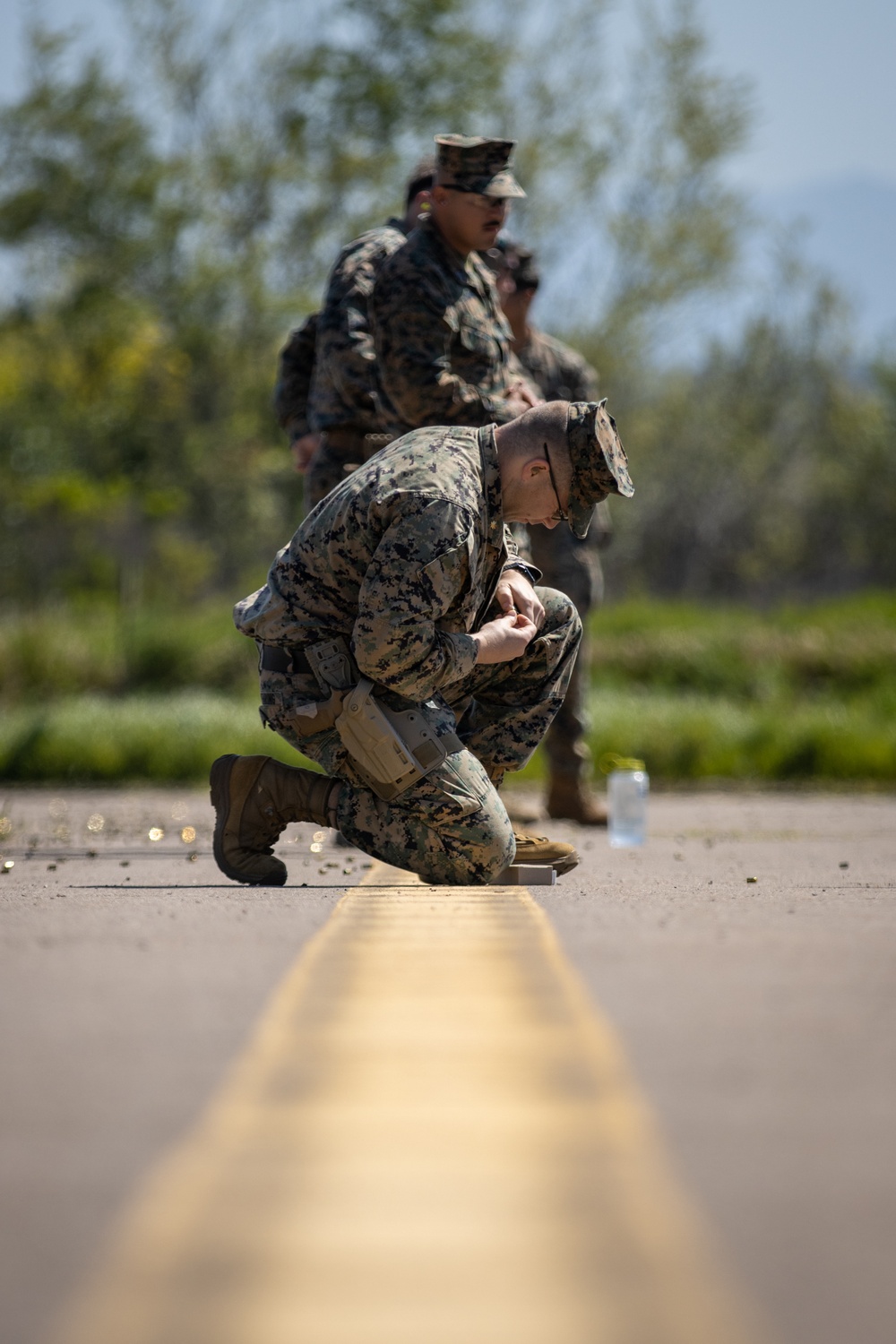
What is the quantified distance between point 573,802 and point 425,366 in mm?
2791

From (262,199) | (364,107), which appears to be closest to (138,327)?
(262,199)

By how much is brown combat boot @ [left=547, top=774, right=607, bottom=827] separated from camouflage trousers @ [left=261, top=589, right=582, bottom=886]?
2846 mm

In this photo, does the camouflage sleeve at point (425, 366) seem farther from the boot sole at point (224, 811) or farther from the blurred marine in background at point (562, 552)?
the boot sole at point (224, 811)

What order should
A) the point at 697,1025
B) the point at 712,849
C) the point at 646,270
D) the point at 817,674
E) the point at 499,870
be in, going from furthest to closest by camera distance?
the point at 646,270 < the point at 817,674 < the point at 712,849 < the point at 499,870 < the point at 697,1025

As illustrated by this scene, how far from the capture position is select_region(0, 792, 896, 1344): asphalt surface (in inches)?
71.2

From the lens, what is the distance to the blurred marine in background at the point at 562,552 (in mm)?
8227

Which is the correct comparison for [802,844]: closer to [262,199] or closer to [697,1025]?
[697,1025]

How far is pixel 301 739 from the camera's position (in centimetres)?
518

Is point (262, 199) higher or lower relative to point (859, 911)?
higher

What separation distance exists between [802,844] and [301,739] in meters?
3.05

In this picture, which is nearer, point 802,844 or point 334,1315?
point 334,1315

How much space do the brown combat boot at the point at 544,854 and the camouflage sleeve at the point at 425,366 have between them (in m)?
1.73

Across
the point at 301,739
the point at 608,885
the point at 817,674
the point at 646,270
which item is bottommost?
the point at 817,674

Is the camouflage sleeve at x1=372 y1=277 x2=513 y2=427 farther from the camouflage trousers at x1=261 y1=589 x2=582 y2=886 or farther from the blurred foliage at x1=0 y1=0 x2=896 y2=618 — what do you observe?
the blurred foliage at x1=0 y1=0 x2=896 y2=618
